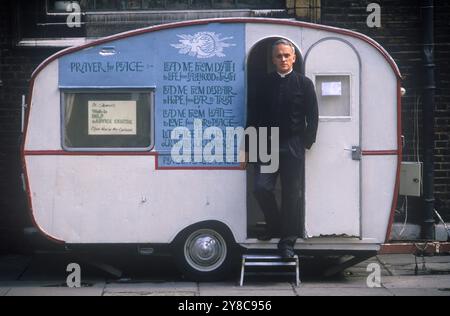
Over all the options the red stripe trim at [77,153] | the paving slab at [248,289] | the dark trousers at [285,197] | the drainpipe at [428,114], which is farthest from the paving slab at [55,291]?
the drainpipe at [428,114]

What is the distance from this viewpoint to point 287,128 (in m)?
9.09

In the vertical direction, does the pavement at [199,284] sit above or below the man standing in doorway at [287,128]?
below

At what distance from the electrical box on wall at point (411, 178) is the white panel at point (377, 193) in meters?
1.13

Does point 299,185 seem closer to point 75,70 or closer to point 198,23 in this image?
point 198,23

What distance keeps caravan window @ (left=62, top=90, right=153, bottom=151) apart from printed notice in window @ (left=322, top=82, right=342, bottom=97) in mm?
1856

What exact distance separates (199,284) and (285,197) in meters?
1.31

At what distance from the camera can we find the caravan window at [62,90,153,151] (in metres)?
9.22

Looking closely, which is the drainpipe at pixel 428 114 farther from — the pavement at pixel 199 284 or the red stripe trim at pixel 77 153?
the red stripe trim at pixel 77 153

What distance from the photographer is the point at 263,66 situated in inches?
388

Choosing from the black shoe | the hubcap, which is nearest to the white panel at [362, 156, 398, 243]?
the black shoe

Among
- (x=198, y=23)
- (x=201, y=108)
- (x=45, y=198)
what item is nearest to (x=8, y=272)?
(x=45, y=198)

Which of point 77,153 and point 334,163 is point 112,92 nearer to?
point 77,153

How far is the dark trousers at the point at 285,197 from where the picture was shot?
356 inches

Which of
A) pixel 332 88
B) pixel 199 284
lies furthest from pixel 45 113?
pixel 332 88
